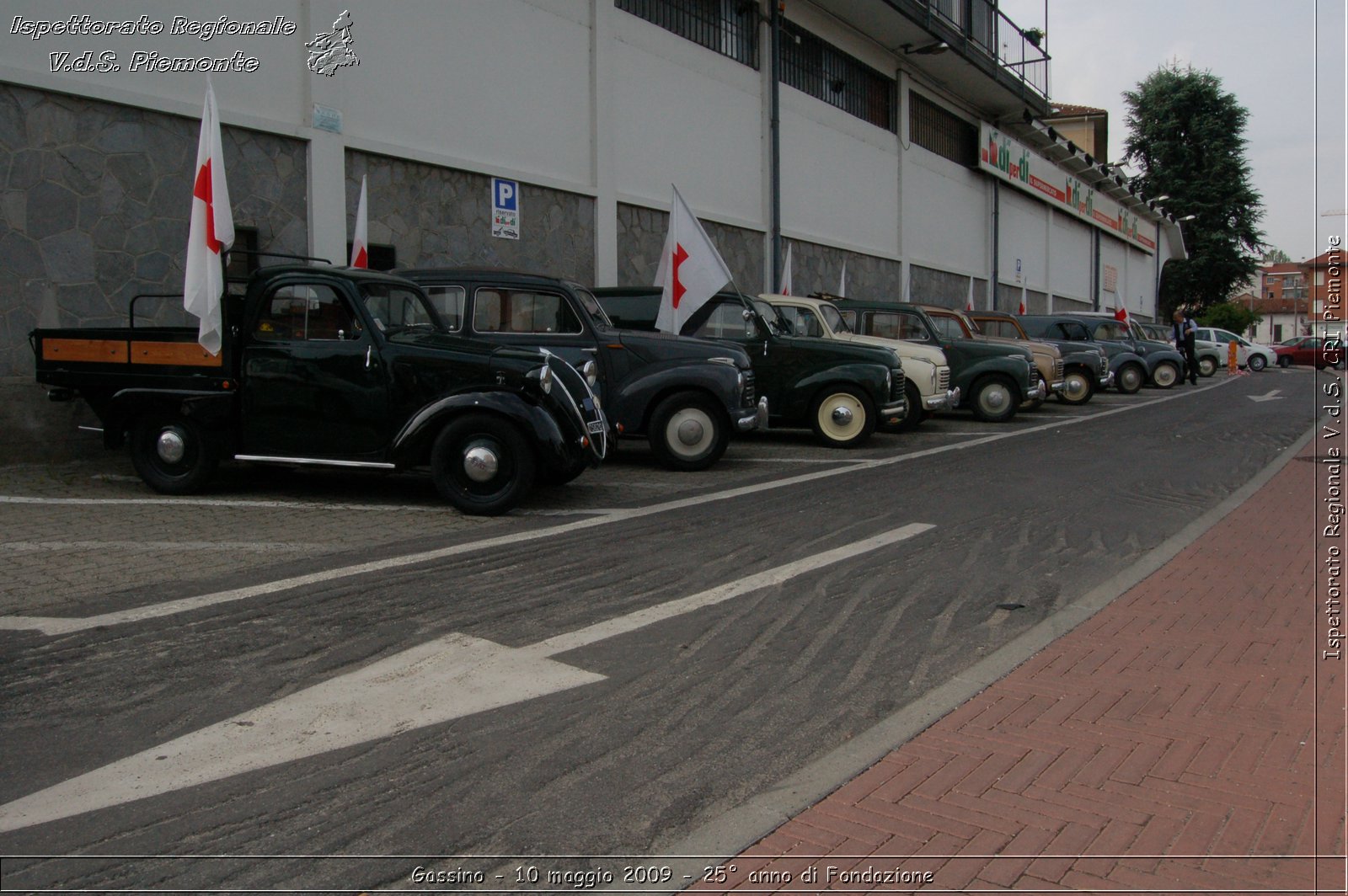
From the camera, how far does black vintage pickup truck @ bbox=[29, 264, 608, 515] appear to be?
316 inches

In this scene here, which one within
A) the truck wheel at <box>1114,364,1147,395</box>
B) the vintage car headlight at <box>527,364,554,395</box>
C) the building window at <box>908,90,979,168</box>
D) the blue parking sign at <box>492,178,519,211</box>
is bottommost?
the vintage car headlight at <box>527,364,554,395</box>

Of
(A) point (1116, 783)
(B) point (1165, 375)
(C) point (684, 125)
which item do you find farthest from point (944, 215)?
(A) point (1116, 783)

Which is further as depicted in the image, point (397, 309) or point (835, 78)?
point (835, 78)

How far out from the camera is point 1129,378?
25922mm

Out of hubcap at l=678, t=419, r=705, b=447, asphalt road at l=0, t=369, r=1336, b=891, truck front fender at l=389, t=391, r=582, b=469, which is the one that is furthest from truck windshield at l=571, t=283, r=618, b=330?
truck front fender at l=389, t=391, r=582, b=469

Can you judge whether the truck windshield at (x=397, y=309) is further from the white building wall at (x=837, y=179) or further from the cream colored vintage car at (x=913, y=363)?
the white building wall at (x=837, y=179)

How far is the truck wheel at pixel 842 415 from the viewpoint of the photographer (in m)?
13.0

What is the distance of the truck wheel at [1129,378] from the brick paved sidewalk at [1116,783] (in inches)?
863

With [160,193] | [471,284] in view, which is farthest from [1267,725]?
[160,193]

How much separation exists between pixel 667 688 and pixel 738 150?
17457 millimetres

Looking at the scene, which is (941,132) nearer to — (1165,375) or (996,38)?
(996,38)

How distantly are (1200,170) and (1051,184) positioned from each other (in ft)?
87.1

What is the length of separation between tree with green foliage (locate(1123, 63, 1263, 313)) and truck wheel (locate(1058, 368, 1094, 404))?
41956mm

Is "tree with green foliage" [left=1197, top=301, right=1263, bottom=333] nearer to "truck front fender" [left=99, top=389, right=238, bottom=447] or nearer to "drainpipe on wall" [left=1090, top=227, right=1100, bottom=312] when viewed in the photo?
"drainpipe on wall" [left=1090, top=227, right=1100, bottom=312]
